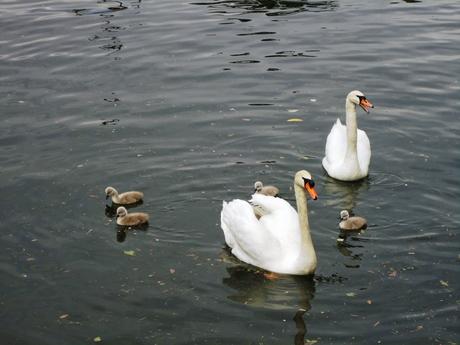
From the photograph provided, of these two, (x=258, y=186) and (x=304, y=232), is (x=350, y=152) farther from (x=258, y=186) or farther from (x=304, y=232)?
(x=304, y=232)

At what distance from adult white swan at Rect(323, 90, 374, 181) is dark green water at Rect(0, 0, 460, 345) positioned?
0.93ft

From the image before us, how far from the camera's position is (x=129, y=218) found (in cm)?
1368

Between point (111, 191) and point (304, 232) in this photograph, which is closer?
point (304, 232)

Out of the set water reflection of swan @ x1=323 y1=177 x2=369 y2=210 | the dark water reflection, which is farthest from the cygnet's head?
the dark water reflection

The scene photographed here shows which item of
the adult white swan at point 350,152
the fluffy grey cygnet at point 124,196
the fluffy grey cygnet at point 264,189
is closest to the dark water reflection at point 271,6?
the adult white swan at point 350,152

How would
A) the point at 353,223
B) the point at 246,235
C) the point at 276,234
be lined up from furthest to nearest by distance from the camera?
the point at 353,223
the point at 276,234
the point at 246,235

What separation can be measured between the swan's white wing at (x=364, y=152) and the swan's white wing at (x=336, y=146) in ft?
0.91

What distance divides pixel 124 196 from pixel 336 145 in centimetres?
411

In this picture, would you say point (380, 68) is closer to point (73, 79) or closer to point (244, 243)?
point (73, 79)

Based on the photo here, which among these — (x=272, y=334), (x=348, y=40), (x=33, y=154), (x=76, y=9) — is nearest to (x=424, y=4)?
(x=348, y=40)

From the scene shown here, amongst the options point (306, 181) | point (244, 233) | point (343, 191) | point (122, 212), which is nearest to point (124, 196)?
point (122, 212)

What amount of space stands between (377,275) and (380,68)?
10.4 metres

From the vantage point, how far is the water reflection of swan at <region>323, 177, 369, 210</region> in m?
14.7

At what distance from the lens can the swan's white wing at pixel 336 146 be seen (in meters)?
15.6
